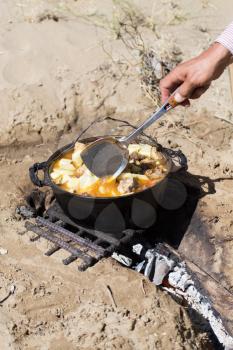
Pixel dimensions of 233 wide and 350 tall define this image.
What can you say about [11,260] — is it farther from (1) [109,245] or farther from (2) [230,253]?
(2) [230,253]

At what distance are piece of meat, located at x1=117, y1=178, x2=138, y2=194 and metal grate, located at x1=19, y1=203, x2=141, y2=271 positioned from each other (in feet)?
1.05

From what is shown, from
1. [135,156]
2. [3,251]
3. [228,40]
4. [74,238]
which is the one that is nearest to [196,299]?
[74,238]

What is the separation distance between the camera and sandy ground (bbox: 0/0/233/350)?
316cm

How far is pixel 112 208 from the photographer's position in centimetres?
365

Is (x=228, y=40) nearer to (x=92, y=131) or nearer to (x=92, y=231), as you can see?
(x=92, y=231)

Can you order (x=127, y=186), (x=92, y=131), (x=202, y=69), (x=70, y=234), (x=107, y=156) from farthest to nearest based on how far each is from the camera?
(x=92, y=131) → (x=70, y=234) → (x=107, y=156) → (x=127, y=186) → (x=202, y=69)

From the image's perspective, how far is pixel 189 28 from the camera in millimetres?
5930

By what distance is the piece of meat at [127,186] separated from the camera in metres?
3.62

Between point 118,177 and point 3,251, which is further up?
point 118,177

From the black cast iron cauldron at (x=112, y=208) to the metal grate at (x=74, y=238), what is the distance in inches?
2.5

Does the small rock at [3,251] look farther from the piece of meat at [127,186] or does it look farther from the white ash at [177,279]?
the piece of meat at [127,186]

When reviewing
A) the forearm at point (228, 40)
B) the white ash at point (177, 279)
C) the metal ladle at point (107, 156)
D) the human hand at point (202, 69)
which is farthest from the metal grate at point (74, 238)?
the forearm at point (228, 40)

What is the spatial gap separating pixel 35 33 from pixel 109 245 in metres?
2.81

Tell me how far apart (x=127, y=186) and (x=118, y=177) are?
14 centimetres
